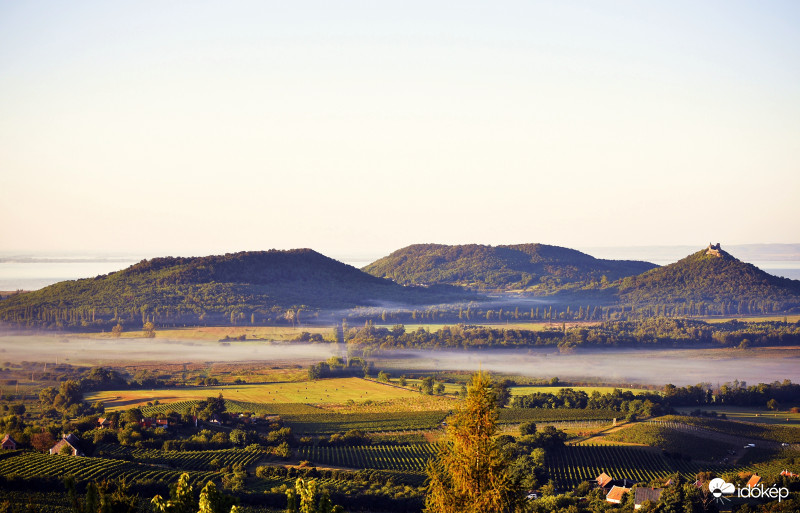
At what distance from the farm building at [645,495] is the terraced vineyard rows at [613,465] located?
6437 millimetres

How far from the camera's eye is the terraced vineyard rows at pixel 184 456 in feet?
136

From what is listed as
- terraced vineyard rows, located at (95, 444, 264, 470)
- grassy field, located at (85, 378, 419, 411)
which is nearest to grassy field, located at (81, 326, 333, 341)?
grassy field, located at (85, 378, 419, 411)

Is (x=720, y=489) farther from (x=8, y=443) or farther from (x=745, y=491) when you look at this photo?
(x=8, y=443)

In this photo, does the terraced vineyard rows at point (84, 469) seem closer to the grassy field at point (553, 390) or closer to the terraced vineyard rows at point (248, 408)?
the terraced vineyard rows at point (248, 408)

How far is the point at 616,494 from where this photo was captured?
37.5 metres

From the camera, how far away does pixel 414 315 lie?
497ft

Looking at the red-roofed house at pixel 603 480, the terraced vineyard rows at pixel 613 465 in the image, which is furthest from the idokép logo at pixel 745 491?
the terraced vineyard rows at pixel 613 465

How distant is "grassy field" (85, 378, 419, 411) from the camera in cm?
6531

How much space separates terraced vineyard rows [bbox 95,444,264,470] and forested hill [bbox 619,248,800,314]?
454 feet

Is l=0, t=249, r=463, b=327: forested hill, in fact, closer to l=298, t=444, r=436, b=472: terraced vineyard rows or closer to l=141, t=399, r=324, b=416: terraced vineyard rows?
l=141, t=399, r=324, b=416: terraced vineyard rows

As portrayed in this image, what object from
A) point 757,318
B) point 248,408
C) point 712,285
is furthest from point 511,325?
point 248,408

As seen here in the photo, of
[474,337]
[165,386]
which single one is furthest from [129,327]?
[474,337]

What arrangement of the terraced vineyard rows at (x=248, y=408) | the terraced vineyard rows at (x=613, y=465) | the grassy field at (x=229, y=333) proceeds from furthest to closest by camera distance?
the grassy field at (x=229, y=333)
the terraced vineyard rows at (x=248, y=408)
the terraced vineyard rows at (x=613, y=465)

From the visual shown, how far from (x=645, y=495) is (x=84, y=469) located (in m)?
26.6
